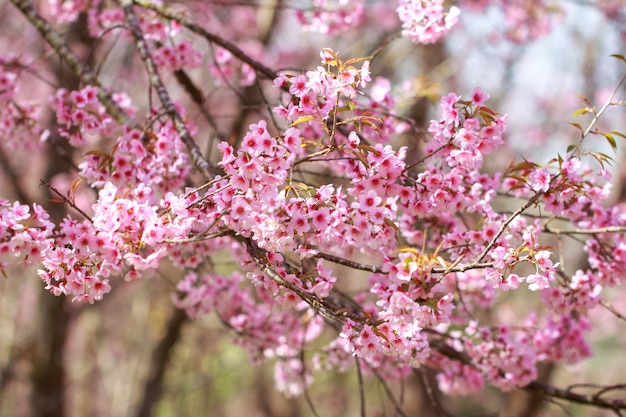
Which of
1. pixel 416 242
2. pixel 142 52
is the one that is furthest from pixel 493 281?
pixel 142 52

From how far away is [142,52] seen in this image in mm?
2854

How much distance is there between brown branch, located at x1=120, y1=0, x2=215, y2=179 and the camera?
233 centimetres

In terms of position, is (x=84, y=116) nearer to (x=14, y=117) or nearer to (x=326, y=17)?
(x=14, y=117)

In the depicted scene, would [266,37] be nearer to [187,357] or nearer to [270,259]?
[270,259]

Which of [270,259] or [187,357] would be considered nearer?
[270,259]

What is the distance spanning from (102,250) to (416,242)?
1.51m

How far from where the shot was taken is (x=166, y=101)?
2703 mm

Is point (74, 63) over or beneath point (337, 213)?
over

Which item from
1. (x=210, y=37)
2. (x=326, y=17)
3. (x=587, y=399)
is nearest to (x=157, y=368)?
(x=326, y=17)

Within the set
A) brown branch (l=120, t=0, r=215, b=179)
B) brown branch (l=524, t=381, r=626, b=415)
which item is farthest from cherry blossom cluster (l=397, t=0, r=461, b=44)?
brown branch (l=524, t=381, r=626, b=415)

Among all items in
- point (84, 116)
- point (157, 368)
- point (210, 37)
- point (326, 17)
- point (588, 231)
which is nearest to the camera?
point (588, 231)

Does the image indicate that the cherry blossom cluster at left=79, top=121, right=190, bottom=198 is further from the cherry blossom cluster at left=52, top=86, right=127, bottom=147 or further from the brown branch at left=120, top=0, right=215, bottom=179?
the cherry blossom cluster at left=52, top=86, right=127, bottom=147

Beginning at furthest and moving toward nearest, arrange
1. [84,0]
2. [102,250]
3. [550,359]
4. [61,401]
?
[61,401] → [84,0] → [550,359] → [102,250]

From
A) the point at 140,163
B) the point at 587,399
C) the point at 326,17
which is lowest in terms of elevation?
the point at 587,399
